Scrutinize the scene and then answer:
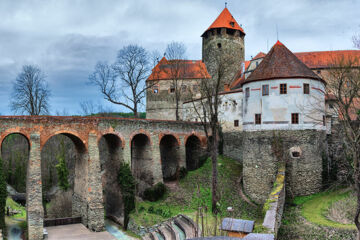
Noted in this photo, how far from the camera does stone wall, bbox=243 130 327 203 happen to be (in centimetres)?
1998

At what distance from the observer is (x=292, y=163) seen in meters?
20.0

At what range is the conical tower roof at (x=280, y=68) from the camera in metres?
20.3

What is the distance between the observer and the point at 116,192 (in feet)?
74.9

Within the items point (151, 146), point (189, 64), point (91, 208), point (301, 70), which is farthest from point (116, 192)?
point (189, 64)

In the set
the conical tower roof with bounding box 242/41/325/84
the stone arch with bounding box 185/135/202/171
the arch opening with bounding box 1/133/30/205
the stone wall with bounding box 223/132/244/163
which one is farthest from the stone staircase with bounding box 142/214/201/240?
the arch opening with bounding box 1/133/30/205

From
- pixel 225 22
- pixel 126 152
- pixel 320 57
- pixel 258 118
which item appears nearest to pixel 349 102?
pixel 258 118

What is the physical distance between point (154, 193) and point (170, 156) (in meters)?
Answer: 5.41

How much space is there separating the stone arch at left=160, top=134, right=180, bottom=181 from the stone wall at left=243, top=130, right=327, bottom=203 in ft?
26.4

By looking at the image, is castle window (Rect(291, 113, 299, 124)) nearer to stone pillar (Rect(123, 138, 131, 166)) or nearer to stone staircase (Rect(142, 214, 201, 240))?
stone staircase (Rect(142, 214, 201, 240))

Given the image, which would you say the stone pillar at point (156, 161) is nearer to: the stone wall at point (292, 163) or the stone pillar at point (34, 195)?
the stone wall at point (292, 163)

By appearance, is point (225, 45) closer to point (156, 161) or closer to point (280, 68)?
point (280, 68)

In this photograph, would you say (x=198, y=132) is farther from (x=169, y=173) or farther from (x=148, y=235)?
(x=148, y=235)

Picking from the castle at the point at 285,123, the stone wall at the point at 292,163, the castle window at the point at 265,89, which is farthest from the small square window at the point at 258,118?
the castle window at the point at 265,89

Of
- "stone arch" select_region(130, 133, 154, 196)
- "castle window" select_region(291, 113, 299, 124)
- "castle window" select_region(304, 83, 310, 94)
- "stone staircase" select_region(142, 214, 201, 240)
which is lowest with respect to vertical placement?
"stone staircase" select_region(142, 214, 201, 240)
